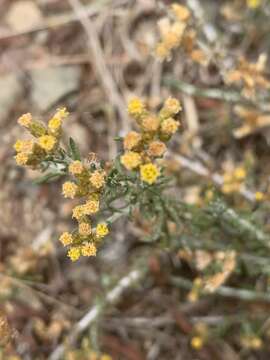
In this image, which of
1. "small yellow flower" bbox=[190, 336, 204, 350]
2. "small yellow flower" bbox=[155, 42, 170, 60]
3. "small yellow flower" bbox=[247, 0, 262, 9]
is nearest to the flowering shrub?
"small yellow flower" bbox=[155, 42, 170, 60]

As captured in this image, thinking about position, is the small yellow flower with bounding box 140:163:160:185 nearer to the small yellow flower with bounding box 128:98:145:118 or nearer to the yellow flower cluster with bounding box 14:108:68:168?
the small yellow flower with bounding box 128:98:145:118

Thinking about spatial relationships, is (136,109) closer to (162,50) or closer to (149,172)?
(149,172)

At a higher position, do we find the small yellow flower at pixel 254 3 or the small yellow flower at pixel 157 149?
the small yellow flower at pixel 254 3

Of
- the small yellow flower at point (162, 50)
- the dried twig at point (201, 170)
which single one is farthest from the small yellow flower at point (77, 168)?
the dried twig at point (201, 170)

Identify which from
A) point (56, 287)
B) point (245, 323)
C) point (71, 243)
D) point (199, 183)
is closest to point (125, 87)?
point (199, 183)

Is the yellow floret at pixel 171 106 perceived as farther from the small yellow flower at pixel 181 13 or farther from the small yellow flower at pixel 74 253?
the small yellow flower at pixel 181 13
